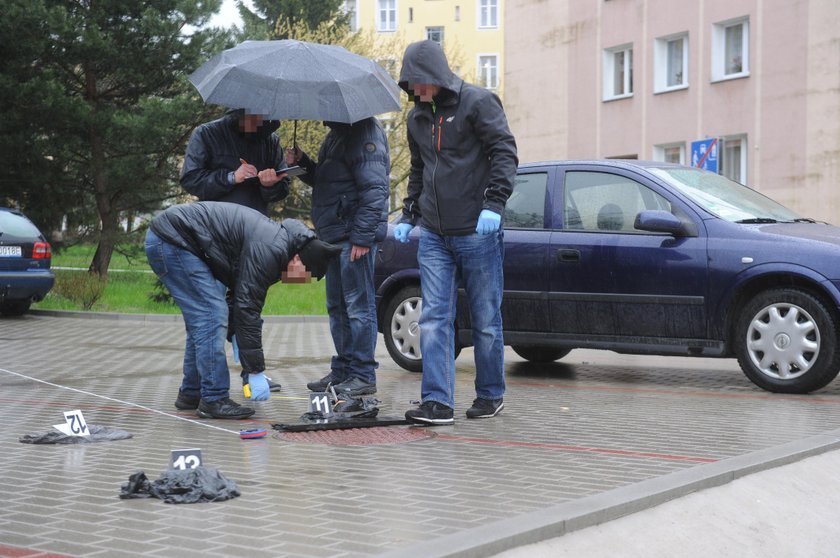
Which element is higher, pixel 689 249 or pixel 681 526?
pixel 689 249

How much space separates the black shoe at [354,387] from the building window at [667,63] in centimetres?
2825

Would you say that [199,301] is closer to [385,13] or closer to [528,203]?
[528,203]

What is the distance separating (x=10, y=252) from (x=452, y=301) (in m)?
12.4

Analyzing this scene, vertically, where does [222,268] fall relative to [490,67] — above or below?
below

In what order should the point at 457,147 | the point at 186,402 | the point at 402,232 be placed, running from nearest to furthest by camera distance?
1. the point at 457,147
2. the point at 402,232
3. the point at 186,402

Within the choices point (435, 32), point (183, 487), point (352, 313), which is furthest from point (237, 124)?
point (435, 32)

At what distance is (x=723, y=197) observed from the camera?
9648mm

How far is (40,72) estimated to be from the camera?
26.4 metres

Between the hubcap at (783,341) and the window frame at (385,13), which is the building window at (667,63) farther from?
the window frame at (385,13)

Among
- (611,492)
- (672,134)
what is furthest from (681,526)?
(672,134)

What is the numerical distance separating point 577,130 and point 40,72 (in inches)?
720

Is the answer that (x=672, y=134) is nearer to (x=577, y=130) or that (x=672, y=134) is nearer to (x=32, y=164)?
(x=577, y=130)

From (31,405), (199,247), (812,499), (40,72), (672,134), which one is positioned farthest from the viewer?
(672,134)

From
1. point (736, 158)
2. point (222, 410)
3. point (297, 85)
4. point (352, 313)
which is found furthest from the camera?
point (736, 158)
